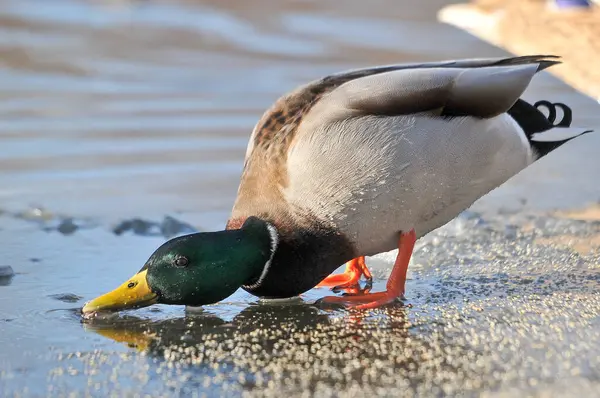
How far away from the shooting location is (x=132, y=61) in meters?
9.14

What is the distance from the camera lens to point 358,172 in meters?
3.99

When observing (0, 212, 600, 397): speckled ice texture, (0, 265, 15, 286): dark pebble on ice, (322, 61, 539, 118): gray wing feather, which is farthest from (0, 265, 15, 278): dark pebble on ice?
(322, 61, 539, 118): gray wing feather

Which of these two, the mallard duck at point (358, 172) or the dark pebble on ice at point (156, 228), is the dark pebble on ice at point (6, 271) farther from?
the mallard duck at point (358, 172)

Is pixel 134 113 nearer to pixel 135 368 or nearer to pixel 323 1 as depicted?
pixel 135 368

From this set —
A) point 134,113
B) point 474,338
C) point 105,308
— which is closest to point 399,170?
point 474,338

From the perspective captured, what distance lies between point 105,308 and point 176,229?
1348 mm

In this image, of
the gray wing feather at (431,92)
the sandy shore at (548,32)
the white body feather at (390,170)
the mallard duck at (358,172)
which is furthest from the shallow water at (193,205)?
the gray wing feather at (431,92)

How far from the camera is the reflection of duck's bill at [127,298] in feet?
12.1

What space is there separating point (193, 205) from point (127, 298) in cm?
182

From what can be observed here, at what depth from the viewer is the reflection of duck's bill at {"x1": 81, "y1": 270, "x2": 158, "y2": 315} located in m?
3.68

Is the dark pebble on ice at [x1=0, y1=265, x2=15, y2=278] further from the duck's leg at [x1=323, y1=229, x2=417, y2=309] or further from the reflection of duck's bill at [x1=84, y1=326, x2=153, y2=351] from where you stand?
the duck's leg at [x1=323, y1=229, x2=417, y2=309]

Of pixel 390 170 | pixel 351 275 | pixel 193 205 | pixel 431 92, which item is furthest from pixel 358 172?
pixel 193 205

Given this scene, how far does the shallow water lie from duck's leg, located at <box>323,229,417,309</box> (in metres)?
0.10

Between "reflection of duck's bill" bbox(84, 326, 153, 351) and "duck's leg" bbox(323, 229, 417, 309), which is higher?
"duck's leg" bbox(323, 229, 417, 309)
